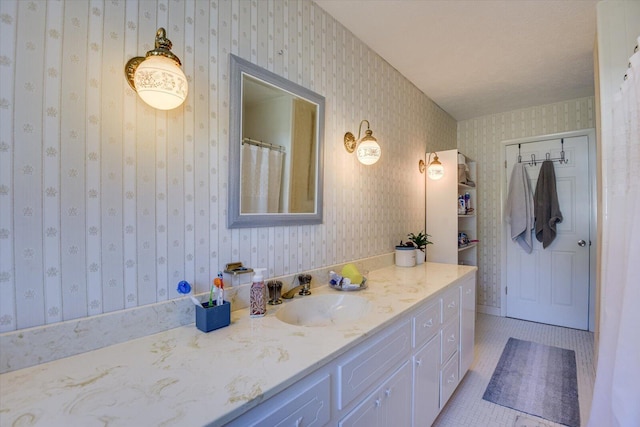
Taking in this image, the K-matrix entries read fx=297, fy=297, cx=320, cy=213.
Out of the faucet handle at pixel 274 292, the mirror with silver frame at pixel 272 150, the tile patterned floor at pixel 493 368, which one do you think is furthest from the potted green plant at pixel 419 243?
the faucet handle at pixel 274 292

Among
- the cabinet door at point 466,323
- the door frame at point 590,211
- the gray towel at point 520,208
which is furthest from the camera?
the gray towel at point 520,208

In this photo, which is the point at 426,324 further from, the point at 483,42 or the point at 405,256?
the point at 483,42

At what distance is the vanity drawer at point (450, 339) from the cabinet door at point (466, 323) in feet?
0.31

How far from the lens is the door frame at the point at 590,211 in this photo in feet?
9.96

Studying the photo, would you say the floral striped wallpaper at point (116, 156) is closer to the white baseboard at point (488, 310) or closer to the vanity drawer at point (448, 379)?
the vanity drawer at point (448, 379)

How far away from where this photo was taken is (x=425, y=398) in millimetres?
1537

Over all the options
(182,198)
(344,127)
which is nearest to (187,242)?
(182,198)

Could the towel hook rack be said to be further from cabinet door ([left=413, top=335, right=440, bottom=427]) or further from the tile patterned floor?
cabinet door ([left=413, top=335, right=440, bottom=427])

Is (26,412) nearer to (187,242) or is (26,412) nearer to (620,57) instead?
(187,242)

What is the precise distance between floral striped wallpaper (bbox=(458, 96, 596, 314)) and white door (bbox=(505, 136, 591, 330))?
0.49 ft

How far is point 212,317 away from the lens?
3.46 feet

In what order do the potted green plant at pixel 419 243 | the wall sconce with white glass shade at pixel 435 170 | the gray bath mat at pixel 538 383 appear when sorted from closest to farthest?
the gray bath mat at pixel 538 383 → the potted green plant at pixel 419 243 → the wall sconce with white glass shade at pixel 435 170

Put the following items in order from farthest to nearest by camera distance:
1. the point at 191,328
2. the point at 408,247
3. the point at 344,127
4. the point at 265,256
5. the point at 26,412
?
the point at 408,247 < the point at 344,127 < the point at 265,256 < the point at 191,328 < the point at 26,412

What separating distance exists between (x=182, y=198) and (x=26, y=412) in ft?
2.30
